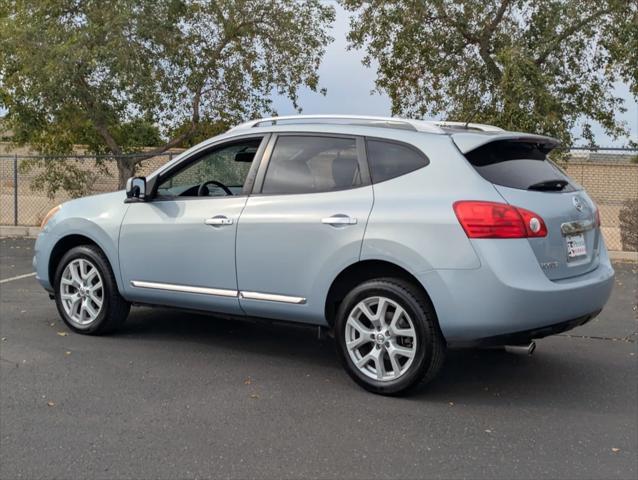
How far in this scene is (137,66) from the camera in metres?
16.3

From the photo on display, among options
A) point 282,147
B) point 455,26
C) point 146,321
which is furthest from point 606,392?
point 455,26

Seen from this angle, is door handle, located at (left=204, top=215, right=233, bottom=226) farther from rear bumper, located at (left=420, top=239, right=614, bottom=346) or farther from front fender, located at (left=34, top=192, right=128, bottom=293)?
rear bumper, located at (left=420, top=239, right=614, bottom=346)

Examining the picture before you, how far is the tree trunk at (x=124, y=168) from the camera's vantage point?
17.6 metres

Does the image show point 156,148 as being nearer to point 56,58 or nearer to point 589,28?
point 56,58

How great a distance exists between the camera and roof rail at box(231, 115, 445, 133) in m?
5.41

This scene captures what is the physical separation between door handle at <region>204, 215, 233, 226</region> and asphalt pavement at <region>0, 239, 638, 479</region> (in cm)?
107

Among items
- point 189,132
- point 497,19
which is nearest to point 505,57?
point 497,19

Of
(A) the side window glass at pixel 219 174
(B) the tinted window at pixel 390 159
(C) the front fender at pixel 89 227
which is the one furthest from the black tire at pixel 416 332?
(C) the front fender at pixel 89 227

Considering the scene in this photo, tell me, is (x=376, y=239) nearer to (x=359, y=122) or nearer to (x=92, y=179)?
(x=359, y=122)

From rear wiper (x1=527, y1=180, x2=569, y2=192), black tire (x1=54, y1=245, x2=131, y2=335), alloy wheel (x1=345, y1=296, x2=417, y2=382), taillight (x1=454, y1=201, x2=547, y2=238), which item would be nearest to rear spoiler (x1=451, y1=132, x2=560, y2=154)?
rear wiper (x1=527, y1=180, x2=569, y2=192)

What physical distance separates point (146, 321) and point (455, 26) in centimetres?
1194

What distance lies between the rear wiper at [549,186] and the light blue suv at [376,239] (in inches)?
0.4

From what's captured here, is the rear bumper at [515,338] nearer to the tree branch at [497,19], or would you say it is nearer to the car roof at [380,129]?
the car roof at [380,129]

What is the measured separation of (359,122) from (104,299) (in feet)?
8.81
